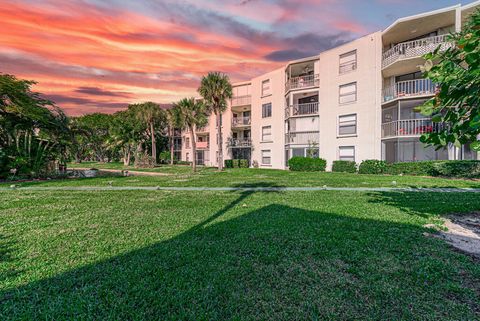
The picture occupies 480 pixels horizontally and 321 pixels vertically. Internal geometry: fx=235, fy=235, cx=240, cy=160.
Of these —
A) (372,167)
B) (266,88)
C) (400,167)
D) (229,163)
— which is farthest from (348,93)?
(229,163)

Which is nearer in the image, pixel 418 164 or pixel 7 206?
pixel 7 206

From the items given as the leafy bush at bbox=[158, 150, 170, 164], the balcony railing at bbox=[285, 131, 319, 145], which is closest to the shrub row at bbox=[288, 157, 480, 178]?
the balcony railing at bbox=[285, 131, 319, 145]

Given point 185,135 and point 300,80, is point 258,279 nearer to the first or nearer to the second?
point 300,80

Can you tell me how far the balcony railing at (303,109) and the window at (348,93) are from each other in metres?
3.04

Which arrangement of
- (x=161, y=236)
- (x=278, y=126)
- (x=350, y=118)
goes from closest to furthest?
(x=161, y=236), (x=350, y=118), (x=278, y=126)

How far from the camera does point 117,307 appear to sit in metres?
2.61

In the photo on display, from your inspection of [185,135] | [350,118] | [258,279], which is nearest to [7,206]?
[258,279]

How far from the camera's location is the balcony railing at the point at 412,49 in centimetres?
1895

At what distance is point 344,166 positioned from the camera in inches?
918

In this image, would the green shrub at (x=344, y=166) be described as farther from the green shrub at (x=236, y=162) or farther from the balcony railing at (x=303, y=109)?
the green shrub at (x=236, y=162)

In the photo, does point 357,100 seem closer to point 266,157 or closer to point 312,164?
point 312,164

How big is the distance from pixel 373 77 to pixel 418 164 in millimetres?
9337

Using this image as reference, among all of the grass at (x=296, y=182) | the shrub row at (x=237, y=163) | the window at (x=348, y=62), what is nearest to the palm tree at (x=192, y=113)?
the shrub row at (x=237, y=163)

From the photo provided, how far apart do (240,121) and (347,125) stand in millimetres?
17339
